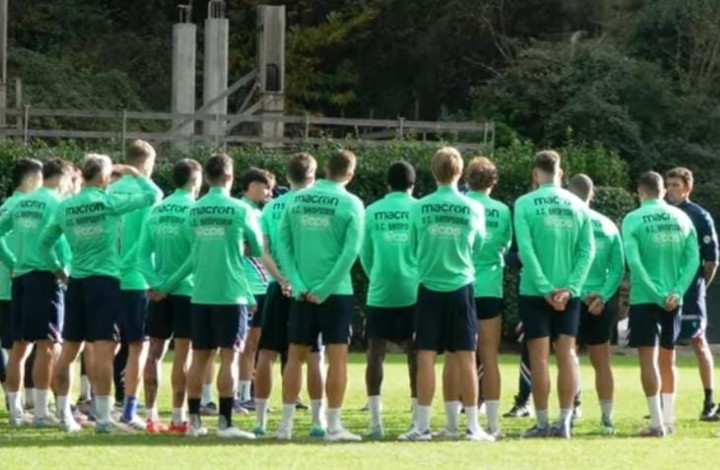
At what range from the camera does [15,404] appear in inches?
629

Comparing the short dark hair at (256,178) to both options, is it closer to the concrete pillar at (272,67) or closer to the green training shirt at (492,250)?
the green training shirt at (492,250)

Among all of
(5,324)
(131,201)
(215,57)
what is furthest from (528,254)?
(215,57)

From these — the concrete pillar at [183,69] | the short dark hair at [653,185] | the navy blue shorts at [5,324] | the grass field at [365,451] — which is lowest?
the grass field at [365,451]

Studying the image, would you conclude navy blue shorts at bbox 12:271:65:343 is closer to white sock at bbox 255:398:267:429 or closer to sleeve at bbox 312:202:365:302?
white sock at bbox 255:398:267:429

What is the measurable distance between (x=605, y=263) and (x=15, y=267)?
16.4ft

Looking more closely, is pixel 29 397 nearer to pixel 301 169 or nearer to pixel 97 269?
pixel 97 269

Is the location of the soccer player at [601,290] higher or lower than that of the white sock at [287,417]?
higher

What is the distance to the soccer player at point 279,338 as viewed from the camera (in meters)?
15.0

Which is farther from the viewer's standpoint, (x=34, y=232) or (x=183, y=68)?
(x=183, y=68)

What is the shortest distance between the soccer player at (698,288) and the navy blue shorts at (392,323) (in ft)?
9.55

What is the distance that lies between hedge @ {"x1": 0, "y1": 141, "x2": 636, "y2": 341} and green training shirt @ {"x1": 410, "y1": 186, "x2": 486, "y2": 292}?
13679 millimetres

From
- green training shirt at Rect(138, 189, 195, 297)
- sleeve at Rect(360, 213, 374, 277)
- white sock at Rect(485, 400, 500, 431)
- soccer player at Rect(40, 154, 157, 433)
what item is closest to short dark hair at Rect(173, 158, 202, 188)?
green training shirt at Rect(138, 189, 195, 297)

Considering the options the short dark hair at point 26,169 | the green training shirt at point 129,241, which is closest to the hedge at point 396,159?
the short dark hair at point 26,169

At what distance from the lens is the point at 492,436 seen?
48.8 ft
